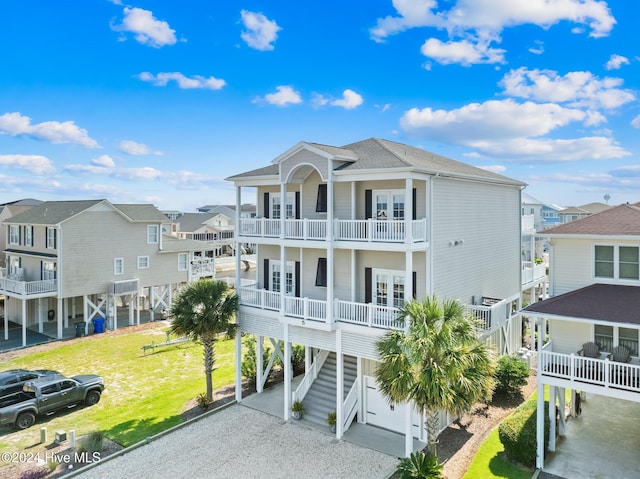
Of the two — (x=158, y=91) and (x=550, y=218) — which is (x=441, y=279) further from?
(x=550, y=218)

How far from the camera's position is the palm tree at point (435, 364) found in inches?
452

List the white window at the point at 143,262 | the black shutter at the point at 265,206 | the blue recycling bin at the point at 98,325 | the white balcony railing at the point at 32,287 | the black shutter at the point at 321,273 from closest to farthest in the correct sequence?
the black shutter at the point at 321,273 → the black shutter at the point at 265,206 → the white balcony railing at the point at 32,287 → the blue recycling bin at the point at 98,325 → the white window at the point at 143,262

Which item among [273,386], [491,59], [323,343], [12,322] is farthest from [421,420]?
[12,322]

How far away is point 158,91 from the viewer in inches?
1104

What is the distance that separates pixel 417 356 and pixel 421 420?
192 inches

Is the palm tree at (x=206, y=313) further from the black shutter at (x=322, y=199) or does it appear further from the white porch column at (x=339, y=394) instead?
the black shutter at (x=322, y=199)

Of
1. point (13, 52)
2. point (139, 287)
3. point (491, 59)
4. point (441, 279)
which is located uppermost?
point (13, 52)

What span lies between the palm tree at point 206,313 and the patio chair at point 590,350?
13488mm

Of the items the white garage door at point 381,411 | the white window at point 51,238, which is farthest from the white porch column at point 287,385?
the white window at point 51,238

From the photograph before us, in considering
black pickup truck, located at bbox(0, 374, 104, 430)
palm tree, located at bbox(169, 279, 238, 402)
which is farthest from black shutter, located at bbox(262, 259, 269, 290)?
black pickup truck, located at bbox(0, 374, 104, 430)

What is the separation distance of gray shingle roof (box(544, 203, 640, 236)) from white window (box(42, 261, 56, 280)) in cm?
3147

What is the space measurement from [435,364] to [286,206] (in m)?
10.3

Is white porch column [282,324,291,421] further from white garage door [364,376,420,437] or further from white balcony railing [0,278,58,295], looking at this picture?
white balcony railing [0,278,58,295]

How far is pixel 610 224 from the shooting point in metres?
15.4
